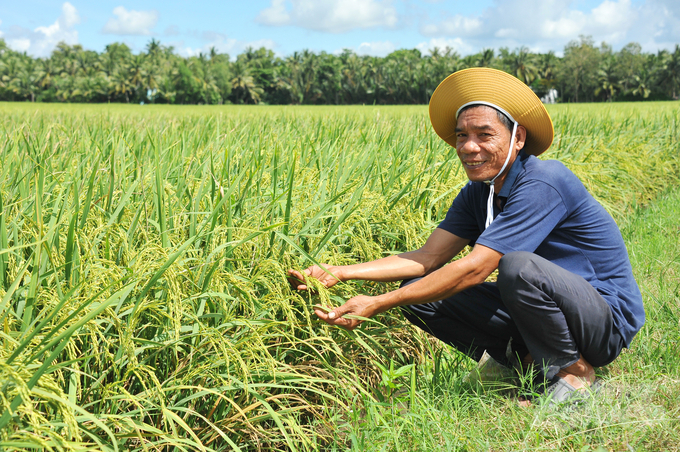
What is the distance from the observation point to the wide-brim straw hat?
189cm

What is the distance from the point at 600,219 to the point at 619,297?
1.01 feet

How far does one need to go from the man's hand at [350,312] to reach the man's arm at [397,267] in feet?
0.43

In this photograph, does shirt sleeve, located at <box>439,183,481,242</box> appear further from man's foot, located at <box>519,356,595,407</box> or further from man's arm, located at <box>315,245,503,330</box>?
man's foot, located at <box>519,356,595,407</box>

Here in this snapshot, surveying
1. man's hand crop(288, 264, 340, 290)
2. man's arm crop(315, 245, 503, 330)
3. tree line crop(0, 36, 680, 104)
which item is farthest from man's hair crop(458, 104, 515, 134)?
tree line crop(0, 36, 680, 104)

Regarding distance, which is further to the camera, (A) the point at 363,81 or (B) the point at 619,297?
(A) the point at 363,81

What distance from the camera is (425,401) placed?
5.44ft

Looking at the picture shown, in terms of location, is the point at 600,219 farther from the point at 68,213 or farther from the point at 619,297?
the point at 68,213

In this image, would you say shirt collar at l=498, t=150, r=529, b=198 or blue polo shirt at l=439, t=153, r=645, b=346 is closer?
blue polo shirt at l=439, t=153, r=645, b=346

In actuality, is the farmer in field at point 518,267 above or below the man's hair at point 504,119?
below

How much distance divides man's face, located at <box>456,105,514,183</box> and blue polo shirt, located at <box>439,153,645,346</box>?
0.09 m

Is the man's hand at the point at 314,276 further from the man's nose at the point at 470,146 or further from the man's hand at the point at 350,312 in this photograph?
the man's nose at the point at 470,146

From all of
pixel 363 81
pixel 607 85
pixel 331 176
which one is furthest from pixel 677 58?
pixel 331 176

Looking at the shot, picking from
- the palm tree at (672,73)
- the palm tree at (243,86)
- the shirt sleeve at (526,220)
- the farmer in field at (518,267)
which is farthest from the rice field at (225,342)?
the palm tree at (243,86)

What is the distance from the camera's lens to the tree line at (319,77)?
196ft
